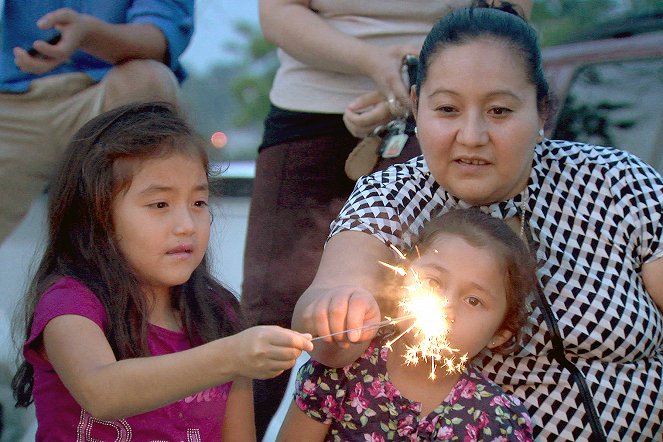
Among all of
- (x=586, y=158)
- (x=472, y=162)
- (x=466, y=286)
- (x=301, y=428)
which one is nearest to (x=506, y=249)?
(x=466, y=286)

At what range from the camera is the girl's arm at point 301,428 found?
7.35ft

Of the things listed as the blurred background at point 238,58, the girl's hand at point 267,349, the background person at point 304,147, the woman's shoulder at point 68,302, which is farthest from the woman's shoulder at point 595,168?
the blurred background at point 238,58

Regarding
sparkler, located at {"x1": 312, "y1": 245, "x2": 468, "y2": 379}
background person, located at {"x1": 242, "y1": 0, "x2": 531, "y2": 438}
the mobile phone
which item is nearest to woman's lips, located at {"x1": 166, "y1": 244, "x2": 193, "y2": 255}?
sparkler, located at {"x1": 312, "y1": 245, "x2": 468, "y2": 379}

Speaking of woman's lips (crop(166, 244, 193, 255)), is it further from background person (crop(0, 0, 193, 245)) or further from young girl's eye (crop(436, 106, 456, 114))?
background person (crop(0, 0, 193, 245))

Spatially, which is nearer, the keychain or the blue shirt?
the keychain

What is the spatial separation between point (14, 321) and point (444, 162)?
3.94ft

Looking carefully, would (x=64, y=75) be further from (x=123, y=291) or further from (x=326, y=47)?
(x=123, y=291)

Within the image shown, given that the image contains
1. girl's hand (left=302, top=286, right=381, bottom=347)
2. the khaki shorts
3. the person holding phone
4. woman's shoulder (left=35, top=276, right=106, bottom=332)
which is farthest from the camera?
the khaki shorts

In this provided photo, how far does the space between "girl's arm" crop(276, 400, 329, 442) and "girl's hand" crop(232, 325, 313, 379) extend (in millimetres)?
428

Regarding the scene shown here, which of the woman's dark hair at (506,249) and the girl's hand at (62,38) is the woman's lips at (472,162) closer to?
the woman's dark hair at (506,249)

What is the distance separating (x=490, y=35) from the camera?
2381 millimetres

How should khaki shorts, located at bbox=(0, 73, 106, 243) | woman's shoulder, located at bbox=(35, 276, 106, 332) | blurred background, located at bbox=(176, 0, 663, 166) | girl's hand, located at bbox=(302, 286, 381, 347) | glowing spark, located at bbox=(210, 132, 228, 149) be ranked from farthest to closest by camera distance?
blurred background, located at bbox=(176, 0, 663, 166)
khaki shorts, located at bbox=(0, 73, 106, 243)
glowing spark, located at bbox=(210, 132, 228, 149)
woman's shoulder, located at bbox=(35, 276, 106, 332)
girl's hand, located at bbox=(302, 286, 381, 347)

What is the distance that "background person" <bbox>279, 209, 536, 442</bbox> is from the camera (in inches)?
84.6

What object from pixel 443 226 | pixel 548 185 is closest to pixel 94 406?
pixel 443 226
